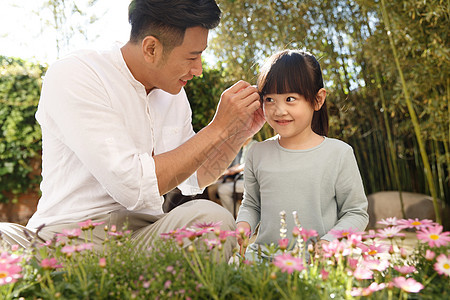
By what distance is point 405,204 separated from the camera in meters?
5.06

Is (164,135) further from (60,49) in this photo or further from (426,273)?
(60,49)

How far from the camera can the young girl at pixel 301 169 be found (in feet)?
5.77

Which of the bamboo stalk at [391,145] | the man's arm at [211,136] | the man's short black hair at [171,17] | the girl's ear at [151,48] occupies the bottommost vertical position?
the bamboo stalk at [391,145]

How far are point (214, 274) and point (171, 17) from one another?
4.04 feet

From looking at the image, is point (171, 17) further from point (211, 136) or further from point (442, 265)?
point (442, 265)

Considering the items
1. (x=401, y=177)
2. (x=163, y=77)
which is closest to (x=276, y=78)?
(x=163, y=77)

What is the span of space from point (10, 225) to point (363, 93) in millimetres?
4576

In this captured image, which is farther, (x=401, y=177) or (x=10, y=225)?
(x=401, y=177)

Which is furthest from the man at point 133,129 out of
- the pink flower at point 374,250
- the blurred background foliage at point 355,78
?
the blurred background foliage at point 355,78

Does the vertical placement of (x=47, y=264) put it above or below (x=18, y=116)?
below

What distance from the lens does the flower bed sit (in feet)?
3.15

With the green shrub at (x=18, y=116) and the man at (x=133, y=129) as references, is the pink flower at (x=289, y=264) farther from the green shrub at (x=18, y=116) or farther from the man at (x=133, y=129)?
the green shrub at (x=18, y=116)

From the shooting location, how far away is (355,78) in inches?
219

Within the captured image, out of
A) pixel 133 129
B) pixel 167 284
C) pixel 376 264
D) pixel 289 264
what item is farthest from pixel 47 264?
pixel 133 129
